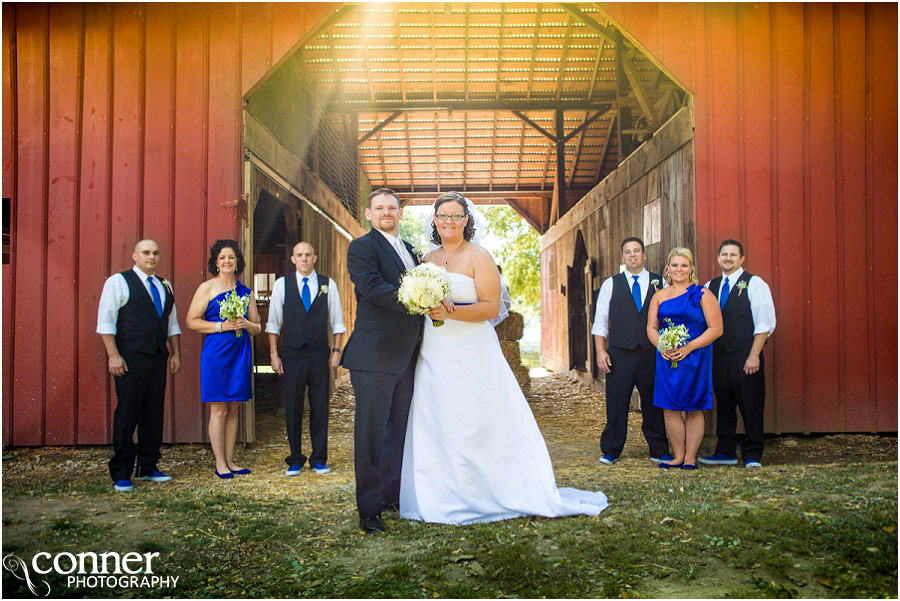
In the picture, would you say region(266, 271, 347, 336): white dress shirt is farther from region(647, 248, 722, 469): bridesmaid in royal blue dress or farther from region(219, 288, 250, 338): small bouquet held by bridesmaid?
region(647, 248, 722, 469): bridesmaid in royal blue dress

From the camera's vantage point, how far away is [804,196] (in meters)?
6.55

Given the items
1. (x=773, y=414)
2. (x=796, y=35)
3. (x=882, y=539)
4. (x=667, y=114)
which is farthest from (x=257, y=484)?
(x=667, y=114)

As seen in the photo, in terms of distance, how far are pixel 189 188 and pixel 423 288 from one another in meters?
3.64

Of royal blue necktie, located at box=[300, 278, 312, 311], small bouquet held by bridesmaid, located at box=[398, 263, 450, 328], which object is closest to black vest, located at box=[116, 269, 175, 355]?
royal blue necktie, located at box=[300, 278, 312, 311]

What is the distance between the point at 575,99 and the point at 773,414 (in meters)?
7.97

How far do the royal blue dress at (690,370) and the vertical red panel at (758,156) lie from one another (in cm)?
152

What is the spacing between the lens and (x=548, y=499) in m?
4.02

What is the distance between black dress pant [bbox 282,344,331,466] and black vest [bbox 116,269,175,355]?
38.4 inches

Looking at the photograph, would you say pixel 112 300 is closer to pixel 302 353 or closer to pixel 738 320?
pixel 302 353

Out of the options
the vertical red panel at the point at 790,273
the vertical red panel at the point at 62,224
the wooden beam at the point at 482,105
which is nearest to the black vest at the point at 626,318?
the vertical red panel at the point at 790,273

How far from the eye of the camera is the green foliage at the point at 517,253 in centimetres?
2341

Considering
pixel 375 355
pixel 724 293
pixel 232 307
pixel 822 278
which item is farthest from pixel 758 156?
pixel 232 307

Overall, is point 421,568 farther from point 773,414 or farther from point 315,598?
point 773,414

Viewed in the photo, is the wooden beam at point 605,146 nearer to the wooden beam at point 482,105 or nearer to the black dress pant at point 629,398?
the wooden beam at point 482,105
